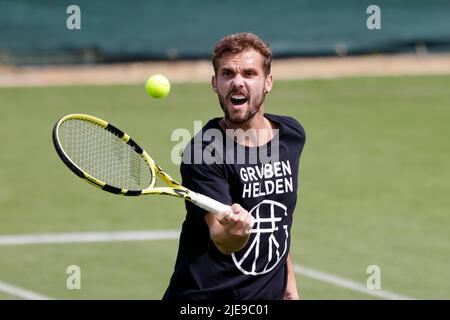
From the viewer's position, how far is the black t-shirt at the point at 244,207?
601cm

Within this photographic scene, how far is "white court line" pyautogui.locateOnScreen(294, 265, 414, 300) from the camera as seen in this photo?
9.67m

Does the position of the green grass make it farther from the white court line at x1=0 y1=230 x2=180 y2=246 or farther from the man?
the man

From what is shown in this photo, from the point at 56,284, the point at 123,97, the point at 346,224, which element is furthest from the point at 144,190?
the point at 123,97

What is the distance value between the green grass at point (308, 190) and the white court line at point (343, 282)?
0.35 feet

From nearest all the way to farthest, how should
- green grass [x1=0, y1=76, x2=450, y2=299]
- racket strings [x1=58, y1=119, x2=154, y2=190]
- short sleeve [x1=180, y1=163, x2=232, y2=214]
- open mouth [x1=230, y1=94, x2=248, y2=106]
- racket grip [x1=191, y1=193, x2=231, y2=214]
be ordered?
racket grip [x1=191, y1=193, x2=231, y2=214] < short sleeve [x1=180, y1=163, x2=232, y2=214] < open mouth [x1=230, y1=94, x2=248, y2=106] < racket strings [x1=58, y1=119, x2=154, y2=190] < green grass [x1=0, y1=76, x2=450, y2=299]

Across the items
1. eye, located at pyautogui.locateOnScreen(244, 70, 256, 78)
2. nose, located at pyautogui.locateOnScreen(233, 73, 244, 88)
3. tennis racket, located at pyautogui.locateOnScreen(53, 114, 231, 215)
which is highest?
eye, located at pyautogui.locateOnScreen(244, 70, 256, 78)

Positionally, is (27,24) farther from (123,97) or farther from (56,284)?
(56,284)

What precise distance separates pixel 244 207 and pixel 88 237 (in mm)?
5704

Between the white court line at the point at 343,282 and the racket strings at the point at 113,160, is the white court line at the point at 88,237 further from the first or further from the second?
the racket strings at the point at 113,160

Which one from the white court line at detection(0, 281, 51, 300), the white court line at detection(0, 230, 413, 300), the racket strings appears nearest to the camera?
the racket strings

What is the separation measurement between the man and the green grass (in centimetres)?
353

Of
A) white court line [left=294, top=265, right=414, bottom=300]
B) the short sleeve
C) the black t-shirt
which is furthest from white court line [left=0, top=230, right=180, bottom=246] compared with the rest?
the short sleeve

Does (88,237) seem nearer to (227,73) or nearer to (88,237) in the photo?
(88,237)

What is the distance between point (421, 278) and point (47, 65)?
11815 millimetres
